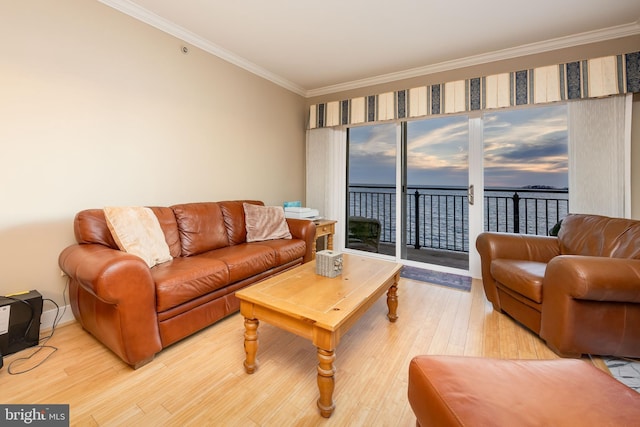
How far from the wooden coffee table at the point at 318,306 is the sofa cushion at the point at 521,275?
2.66ft

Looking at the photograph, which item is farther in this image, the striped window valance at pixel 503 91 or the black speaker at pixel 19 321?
the striped window valance at pixel 503 91

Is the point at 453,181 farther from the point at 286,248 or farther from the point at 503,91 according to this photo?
the point at 286,248

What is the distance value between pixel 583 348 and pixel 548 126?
298 centimetres

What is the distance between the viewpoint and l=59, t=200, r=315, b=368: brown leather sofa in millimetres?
1544

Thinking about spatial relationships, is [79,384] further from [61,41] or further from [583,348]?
[583,348]

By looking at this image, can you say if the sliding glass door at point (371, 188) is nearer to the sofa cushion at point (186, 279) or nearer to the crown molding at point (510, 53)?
the crown molding at point (510, 53)

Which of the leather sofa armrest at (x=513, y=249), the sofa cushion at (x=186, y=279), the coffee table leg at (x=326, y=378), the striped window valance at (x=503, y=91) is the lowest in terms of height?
the coffee table leg at (x=326, y=378)

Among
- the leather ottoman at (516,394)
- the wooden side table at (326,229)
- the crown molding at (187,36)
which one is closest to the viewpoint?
the leather ottoman at (516,394)

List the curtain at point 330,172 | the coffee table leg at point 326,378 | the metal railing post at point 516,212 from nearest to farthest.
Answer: the coffee table leg at point 326,378, the metal railing post at point 516,212, the curtain at point 330,172

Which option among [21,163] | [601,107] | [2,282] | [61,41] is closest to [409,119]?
[601,107]

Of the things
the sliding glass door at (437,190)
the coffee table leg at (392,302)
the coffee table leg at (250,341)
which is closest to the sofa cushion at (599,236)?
the sliding glass door at (437,190)

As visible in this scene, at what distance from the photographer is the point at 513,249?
7.62ft

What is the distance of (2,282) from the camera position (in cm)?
184

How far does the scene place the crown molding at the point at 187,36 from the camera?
2271mm
